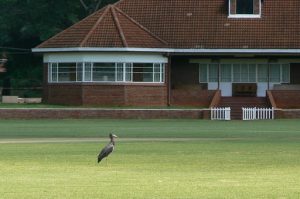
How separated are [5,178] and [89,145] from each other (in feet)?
40.5

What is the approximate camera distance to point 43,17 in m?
75.5

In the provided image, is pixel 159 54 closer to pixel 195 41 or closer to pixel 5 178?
pixel 195 41

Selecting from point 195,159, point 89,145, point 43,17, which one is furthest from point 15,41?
point 195,159

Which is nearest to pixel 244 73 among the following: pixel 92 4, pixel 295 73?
pixel 295 73

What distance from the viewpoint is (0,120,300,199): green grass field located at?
2028 centimetres

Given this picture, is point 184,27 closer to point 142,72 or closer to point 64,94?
point 142,72

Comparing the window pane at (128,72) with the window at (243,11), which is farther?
the window at (243,11)

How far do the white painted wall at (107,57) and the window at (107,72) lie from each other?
222 mm

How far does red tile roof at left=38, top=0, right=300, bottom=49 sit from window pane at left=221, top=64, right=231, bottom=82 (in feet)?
7.63

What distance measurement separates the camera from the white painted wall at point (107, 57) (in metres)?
61.3

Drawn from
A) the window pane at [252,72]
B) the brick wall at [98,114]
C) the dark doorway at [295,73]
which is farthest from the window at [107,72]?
the dark doorway at [295,73]

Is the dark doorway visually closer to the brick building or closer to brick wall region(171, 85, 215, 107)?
the brick building

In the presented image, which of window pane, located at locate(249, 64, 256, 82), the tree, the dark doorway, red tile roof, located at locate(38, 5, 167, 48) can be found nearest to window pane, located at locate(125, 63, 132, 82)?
red tile roof, located at locate(38, 5, 167, 48)

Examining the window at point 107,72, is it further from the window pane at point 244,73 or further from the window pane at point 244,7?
the window pane at point 244,7
